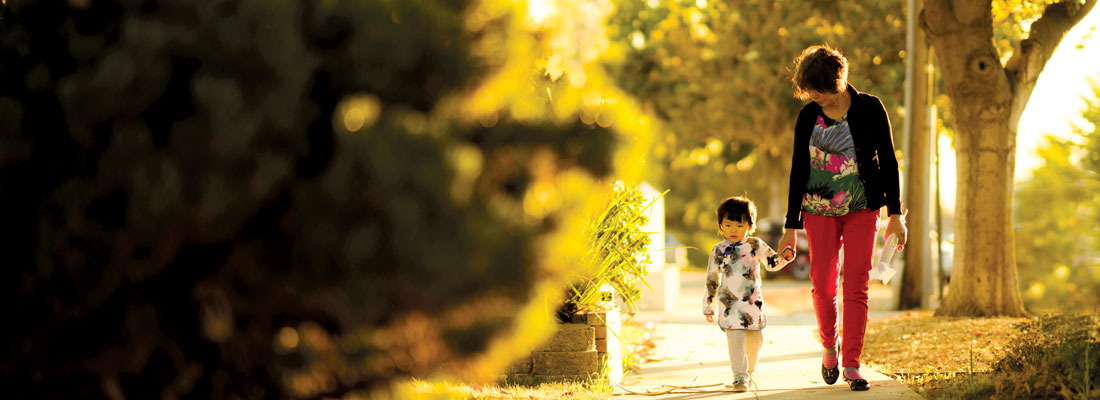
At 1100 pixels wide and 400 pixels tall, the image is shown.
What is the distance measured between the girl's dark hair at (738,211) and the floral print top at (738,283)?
156 millimetres

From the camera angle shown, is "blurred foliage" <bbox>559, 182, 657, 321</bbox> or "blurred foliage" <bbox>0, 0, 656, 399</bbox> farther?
"blurred foliage" <bbox>559, 182, 657, 321</bbox>

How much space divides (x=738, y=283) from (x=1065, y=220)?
15631 millimetres

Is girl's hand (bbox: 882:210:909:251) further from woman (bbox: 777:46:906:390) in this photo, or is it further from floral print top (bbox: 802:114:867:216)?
floral print top (bbox: 802:114:867:216)

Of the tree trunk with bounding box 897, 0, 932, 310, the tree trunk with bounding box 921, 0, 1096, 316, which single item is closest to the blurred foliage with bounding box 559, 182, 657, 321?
the tree trunk with bounding box 921, 0, 1096, 316

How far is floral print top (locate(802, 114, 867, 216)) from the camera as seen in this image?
19.5 feet

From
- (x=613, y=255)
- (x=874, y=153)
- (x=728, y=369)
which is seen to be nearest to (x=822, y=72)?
(x=874, y=153)

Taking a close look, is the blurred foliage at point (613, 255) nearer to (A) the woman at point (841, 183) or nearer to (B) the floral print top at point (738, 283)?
(B) the floral print top at point (738, 283)

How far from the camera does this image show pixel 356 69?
Answer: 9.50 feet

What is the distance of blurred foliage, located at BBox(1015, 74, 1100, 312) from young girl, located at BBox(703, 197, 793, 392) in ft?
49.7

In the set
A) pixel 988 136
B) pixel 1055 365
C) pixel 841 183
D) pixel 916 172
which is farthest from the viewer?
pixel 916 172

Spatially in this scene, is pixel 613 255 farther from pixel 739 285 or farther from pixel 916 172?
pixel 916 172

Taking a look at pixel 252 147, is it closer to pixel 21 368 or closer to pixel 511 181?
pixel 511 181

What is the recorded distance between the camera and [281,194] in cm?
285

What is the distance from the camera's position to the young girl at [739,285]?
6293 millimetres
